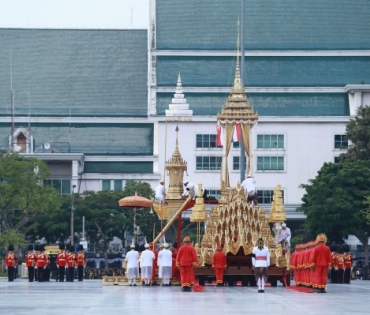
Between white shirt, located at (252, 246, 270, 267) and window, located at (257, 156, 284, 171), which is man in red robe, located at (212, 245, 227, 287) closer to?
white shirt, located at (252, 246, 270, 267)

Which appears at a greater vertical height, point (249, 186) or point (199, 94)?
point (199, 94)

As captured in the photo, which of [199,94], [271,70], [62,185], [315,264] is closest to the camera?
[315,264]

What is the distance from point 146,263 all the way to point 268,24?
57.7 m

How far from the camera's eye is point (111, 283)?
141 feet

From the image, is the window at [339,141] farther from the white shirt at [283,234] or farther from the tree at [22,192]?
the white shirt at [283,234]

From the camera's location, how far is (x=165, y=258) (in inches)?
1563

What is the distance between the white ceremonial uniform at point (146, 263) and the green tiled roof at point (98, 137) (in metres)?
53.9

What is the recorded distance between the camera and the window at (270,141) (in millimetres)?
92125

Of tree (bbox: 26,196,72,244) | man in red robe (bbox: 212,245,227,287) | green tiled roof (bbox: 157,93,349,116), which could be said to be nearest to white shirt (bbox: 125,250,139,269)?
man in red robe (bbox: 212,245,227,287)

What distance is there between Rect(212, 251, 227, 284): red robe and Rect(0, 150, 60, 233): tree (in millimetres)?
31778

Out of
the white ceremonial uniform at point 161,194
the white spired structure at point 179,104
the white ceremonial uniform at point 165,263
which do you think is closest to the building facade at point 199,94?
the white spired structure at point 179,104

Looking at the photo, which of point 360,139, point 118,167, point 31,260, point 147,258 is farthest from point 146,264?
point 118,167

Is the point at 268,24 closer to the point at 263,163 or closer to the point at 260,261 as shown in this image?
the point at 263,163

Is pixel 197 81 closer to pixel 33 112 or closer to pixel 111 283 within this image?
pixel 33 112
